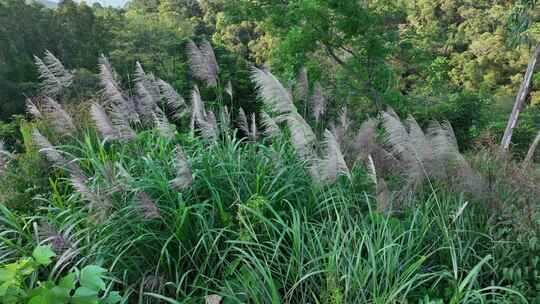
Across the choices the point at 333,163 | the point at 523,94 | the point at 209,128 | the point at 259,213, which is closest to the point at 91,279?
the point at 259,213

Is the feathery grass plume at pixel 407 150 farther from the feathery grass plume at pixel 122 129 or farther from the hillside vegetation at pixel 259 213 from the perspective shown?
the feathery grass plume at pixel 122 129

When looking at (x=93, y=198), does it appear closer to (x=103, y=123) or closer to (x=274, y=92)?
(x=103, y=123)

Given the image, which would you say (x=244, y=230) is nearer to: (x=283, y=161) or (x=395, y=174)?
(x=283, y=161)

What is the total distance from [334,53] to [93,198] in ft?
22.5

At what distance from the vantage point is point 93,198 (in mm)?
2441

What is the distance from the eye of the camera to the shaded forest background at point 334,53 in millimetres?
7523

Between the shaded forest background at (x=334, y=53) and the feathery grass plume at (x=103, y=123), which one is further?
the shaded forest background at (x=334, y=53)

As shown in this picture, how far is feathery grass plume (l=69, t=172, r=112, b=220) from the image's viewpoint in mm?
2375

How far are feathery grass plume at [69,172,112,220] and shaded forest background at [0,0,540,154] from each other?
5.42 ft

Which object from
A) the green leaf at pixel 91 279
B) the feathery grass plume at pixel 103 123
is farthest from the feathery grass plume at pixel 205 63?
the green leaf at pixel 91 279

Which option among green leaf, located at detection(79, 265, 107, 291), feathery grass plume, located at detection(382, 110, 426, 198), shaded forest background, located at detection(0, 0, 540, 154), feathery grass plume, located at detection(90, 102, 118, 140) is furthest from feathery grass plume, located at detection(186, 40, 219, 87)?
green leaf, located at detection(79, 265, 107, 291)

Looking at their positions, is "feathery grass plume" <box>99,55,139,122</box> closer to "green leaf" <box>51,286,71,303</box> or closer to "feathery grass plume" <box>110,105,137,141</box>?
"feathery grass plume" <box>110,105,137,141</box>

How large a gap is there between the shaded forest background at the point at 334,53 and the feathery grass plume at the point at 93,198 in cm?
165

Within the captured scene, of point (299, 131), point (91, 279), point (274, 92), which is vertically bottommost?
point (91, 279)
